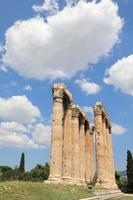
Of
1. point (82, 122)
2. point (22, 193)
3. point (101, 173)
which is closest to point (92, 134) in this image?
point (82, 122)

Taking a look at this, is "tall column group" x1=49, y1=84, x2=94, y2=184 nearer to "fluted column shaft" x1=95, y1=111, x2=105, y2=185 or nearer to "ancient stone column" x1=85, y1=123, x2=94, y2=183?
"ancient stone column" x1=85, y1=123, x2=94, y2=183

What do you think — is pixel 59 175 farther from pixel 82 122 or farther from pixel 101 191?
pixel 82 122

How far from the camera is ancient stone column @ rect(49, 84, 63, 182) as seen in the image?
32.2 metres

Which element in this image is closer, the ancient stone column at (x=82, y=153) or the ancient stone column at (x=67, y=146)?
the ancient stone column at (x=67, y=146)

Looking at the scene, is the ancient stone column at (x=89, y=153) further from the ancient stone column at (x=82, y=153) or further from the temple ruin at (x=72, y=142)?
the ancient stone column at (x=82, y=153)

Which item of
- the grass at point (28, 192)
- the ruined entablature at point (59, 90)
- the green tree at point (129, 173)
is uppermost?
the ruined entablature at point (59, 90)

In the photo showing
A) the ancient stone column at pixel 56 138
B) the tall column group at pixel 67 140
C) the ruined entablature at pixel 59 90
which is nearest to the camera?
the ancient stone column at pixel 56 138

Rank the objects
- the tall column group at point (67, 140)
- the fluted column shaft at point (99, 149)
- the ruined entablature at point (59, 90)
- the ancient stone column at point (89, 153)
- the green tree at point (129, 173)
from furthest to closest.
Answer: the green tree at point (129, 173) < the ancient stone column at point (89, 153) < the fluted column shaft at point (99, 149) < the ruined entablature at point (59, 90) < the tall column group at point (67, 140)

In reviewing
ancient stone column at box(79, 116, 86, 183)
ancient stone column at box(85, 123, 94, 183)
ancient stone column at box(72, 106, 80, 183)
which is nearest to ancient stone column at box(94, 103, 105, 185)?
ancient stone column at box(79, 116, 86, 183)

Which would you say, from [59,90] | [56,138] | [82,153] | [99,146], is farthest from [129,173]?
[59,90]

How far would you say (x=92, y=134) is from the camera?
181 feet

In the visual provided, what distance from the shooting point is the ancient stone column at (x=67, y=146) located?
124ft

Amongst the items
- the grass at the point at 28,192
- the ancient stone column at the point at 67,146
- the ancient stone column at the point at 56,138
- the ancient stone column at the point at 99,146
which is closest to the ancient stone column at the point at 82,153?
the ancient stone column at the point at 99,146

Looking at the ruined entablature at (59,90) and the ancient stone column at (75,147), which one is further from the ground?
the ruined entablature at (59,90)
